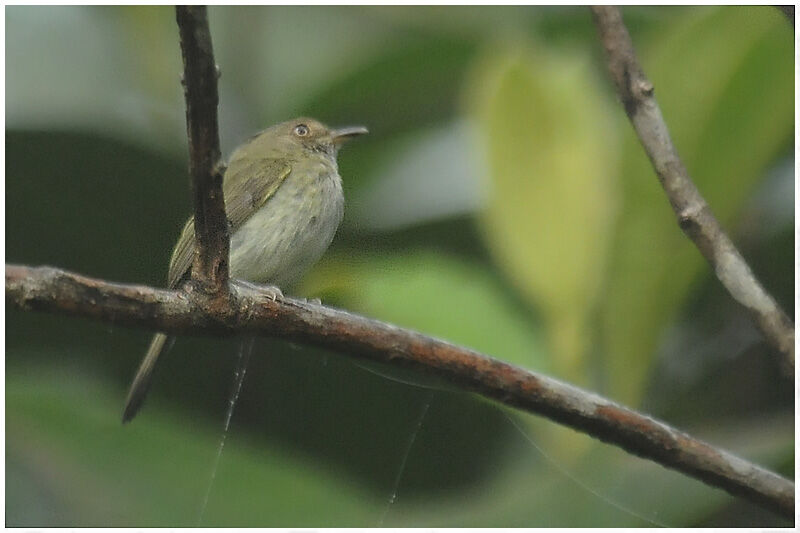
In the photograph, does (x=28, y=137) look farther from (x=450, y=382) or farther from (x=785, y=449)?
(x=785, y=449)

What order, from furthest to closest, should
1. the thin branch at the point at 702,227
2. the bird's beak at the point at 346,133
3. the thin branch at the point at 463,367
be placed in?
the bird's beak at the point at 346,133 < the thin branch at the point at 702,227 < the thin branch at the point at 463,367

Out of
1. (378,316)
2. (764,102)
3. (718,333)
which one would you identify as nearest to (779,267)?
(718,333)

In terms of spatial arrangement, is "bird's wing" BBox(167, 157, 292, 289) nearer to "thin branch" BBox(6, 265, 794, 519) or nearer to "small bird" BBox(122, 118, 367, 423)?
"small bird" BBox(122, 118, 367, 423)

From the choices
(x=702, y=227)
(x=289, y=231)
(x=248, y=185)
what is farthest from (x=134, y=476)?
(x=702, y=227)

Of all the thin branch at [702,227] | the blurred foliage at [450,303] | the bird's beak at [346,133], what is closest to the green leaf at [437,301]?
the blurred foliage at [450,303]

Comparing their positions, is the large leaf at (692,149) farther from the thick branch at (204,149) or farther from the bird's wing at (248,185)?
the thick branch at (204,149)

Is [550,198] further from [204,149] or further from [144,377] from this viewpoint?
[204,149]
